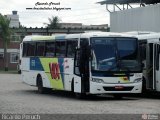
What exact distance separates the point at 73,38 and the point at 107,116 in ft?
29.1

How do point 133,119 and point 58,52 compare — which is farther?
point 58,52

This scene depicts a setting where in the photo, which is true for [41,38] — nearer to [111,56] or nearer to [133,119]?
[111,56]

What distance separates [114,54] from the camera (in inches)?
886

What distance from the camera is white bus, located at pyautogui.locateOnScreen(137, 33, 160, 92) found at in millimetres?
23391

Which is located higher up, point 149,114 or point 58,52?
point 58,52

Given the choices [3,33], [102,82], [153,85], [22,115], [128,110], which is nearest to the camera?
[22,115]

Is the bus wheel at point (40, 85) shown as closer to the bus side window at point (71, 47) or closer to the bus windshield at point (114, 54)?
the bus side window at point (71, 47)

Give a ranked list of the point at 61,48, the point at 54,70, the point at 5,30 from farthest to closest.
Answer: the point at 5,30, the point at 54,70, the point at 61,48

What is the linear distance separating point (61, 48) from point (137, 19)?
790 inches

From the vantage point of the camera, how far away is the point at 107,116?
50.8 feet

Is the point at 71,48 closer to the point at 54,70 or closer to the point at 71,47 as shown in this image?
the point at 71,47

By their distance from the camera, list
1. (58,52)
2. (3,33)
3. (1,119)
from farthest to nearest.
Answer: (3,33), (58,52), (1,119)

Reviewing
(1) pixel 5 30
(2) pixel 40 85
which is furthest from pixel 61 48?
(1) pixel 5 30

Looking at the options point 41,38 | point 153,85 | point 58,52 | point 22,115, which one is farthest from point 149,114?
point 41,38
